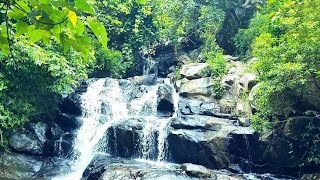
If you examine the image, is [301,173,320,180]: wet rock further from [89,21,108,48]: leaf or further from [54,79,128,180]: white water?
[89,21,108,48]: leaf

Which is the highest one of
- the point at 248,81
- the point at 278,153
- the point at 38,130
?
the point at 248,81

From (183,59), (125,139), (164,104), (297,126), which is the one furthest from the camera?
(183,59)

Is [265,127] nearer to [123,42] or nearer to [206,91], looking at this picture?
[206,91]

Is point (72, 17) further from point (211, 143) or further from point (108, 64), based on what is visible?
point (108, 64)

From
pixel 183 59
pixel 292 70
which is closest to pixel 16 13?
pixel 292 70

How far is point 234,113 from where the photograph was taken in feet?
39.3

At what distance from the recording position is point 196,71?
14.6m

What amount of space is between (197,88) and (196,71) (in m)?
1.08

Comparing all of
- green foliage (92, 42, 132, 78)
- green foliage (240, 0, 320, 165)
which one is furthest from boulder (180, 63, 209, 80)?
green foliage (240, 0, 320, 165)

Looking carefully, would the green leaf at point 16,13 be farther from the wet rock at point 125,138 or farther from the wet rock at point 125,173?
Answer: the wet rock at point 125,138

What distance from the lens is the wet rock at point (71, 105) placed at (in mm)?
13000

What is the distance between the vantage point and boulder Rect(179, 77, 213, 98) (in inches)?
533

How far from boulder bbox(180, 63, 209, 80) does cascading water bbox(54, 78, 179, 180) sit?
0.86 m

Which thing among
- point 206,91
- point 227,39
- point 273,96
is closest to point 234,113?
point 206,91
